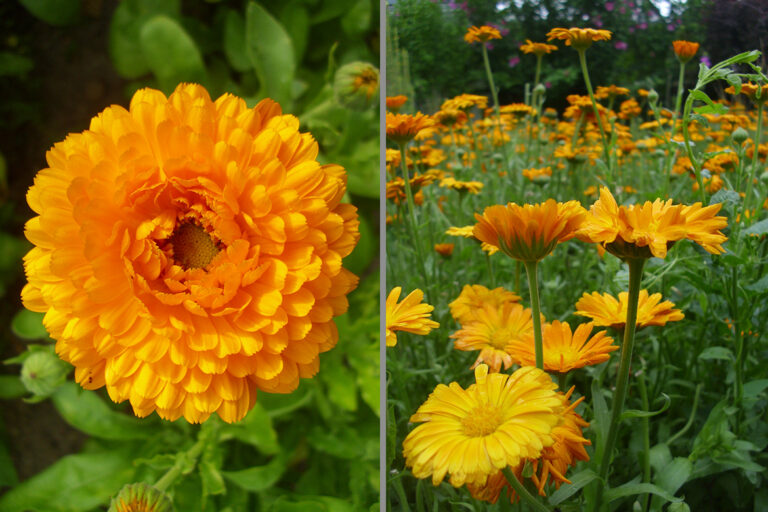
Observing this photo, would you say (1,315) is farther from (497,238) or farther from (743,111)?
(743,111)

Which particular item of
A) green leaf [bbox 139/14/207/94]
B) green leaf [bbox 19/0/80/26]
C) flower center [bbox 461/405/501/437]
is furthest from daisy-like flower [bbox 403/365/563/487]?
green leaf [bbox 19/0/80/26]

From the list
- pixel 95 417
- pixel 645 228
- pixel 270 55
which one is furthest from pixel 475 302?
pixel 95 417

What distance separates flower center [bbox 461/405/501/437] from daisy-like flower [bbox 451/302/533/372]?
6 cm

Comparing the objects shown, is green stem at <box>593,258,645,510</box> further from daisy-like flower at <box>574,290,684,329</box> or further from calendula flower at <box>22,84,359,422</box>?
calendula flower at <box>22,84,359,422</box>

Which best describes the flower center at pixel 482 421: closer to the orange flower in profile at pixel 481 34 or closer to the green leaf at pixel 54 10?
the orange flower in profile at pixel 481 34

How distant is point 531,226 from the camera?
1.06ft

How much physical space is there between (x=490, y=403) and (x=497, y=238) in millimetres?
81

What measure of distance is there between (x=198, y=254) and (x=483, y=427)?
217 mm

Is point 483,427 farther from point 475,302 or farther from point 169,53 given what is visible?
point 169,53

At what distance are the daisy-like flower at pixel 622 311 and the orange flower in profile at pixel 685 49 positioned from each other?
175 millimetres

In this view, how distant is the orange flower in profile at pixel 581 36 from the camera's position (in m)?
0.44

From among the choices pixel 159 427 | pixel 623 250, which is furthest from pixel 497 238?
pixel 159 427

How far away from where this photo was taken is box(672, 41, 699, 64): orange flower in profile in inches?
18.1

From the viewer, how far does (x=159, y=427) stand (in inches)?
23.3
